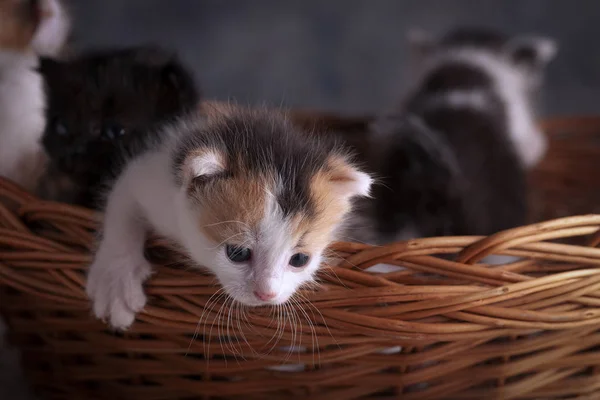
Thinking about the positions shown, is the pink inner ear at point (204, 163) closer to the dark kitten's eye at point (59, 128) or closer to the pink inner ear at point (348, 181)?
the pink inner ear at point (348, 181)

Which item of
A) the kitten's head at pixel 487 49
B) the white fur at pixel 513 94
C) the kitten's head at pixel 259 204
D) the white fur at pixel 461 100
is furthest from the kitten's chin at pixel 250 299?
the kitten's head at pixel 487 49

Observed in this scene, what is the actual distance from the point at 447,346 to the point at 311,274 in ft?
0.70

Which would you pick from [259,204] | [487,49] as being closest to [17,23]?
[259,204]

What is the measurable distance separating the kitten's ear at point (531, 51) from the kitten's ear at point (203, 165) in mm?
1516

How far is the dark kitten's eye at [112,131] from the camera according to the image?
1.11 metres

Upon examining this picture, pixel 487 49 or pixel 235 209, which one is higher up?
pixel 487 49

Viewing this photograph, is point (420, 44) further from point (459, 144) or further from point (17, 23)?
point (17, 23)

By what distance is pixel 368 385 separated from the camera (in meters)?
0.97

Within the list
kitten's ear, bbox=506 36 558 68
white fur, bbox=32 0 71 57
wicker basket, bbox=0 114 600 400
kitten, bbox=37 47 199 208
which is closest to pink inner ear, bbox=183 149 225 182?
wicker basket, bbox=0 114 600 400

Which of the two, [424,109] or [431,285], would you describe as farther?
[424,109]

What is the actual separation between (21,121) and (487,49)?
1.42 m

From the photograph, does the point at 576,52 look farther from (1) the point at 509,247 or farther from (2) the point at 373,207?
(1) the point at 509,247

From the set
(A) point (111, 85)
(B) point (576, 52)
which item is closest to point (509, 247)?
(A) point (111, 85)

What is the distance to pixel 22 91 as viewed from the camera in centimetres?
136
